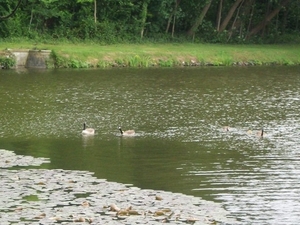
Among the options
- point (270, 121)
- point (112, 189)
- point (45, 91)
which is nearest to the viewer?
point (112, 189)

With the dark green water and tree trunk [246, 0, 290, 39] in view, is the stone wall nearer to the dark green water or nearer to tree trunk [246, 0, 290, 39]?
the dark green water

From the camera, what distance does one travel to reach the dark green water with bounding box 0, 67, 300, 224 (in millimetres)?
20109

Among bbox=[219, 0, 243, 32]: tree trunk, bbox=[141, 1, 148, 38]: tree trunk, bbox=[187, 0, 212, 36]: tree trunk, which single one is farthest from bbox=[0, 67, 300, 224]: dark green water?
bbox=[219, 0, 243, 32]: tree trunk

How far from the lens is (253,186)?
19938mm

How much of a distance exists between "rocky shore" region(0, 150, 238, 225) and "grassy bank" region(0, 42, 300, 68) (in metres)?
33.8

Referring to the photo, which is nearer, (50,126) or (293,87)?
(50,126)

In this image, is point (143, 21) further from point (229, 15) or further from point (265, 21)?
point (265, 21)

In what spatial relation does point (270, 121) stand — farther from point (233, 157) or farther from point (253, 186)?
point (253, 186)

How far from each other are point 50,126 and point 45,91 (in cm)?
1074

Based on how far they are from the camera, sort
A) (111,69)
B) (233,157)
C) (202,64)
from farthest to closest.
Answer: (202,64), (111,69), (233,157)

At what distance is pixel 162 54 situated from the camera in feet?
192

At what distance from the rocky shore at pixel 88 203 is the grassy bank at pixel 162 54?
33840mm

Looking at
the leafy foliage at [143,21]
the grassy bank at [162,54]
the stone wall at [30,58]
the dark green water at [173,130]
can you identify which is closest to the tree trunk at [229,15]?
the leafy foliage at [143,21]

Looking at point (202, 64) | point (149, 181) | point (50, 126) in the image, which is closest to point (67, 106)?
point (50, 126)
